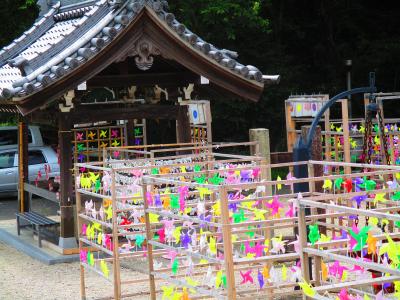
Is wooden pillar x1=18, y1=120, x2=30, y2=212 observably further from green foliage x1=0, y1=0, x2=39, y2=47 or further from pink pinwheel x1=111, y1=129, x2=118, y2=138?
green foliage x1=0, y1=0, x2=39, y2=47

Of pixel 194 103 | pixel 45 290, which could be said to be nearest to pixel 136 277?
pixel 45 290

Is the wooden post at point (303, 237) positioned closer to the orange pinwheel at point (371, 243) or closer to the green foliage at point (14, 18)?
the orange pinwheel at point (371, 243)

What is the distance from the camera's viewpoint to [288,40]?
30.0 m

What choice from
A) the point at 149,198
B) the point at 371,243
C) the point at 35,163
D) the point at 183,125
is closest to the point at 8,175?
the point at 35,163

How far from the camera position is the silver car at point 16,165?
21391 millimetres

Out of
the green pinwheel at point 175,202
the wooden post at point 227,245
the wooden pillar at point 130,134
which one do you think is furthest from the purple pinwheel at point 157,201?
the wooden pillar at point 130,134

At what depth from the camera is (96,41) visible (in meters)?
12.2

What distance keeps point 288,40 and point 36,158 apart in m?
12.1

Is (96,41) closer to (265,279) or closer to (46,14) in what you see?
(46,14)

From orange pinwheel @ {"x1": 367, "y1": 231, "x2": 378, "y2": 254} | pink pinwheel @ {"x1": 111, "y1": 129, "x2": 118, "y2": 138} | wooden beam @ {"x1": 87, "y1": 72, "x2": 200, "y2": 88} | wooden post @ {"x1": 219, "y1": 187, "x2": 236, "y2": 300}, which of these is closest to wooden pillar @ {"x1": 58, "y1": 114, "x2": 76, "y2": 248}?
wooden beam @ {"x1": 87, "y1": 72, "x2": 200, "y2": 88}

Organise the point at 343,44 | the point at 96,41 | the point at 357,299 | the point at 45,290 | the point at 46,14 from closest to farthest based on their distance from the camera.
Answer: the point at 357,299
the point at 45,290
the point at 96,41
the point at 46,14
the point at 343,44

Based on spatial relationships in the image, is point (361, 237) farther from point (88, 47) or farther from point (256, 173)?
point (88, 47)

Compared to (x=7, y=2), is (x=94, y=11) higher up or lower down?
lower down

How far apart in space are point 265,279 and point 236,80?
6.70 meters
